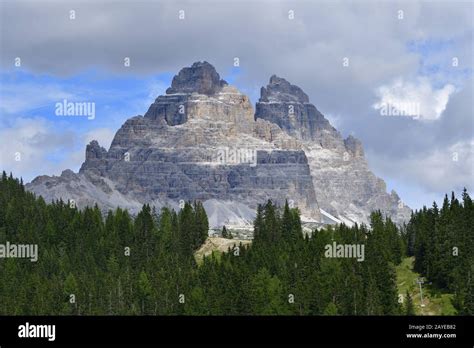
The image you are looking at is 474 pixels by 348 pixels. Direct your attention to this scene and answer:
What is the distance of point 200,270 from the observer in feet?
565

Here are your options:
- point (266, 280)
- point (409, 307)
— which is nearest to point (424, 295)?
point (409, 307)

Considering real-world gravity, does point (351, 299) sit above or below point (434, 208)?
below

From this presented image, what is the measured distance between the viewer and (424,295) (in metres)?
150

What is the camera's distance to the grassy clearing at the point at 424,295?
140 metres

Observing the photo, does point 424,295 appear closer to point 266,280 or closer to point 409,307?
point 409,307

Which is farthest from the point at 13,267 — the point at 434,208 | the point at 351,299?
the point at 434,208

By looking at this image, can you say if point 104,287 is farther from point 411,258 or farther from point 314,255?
point 411,258

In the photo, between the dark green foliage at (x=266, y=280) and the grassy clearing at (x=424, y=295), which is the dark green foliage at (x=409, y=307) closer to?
the dark green foliage at (x=266, y=280)

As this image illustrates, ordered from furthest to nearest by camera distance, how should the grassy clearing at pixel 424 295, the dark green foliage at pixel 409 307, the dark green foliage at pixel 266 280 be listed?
the dark green foliage at pixel 266 280 → the grassy clearing at pixel 424 295 → the dark green foliage at pixel 409 307

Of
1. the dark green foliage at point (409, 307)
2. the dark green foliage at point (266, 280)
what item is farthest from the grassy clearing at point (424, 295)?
the dark green foliage at point (409, 307)

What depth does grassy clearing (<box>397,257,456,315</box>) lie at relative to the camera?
460 feet
